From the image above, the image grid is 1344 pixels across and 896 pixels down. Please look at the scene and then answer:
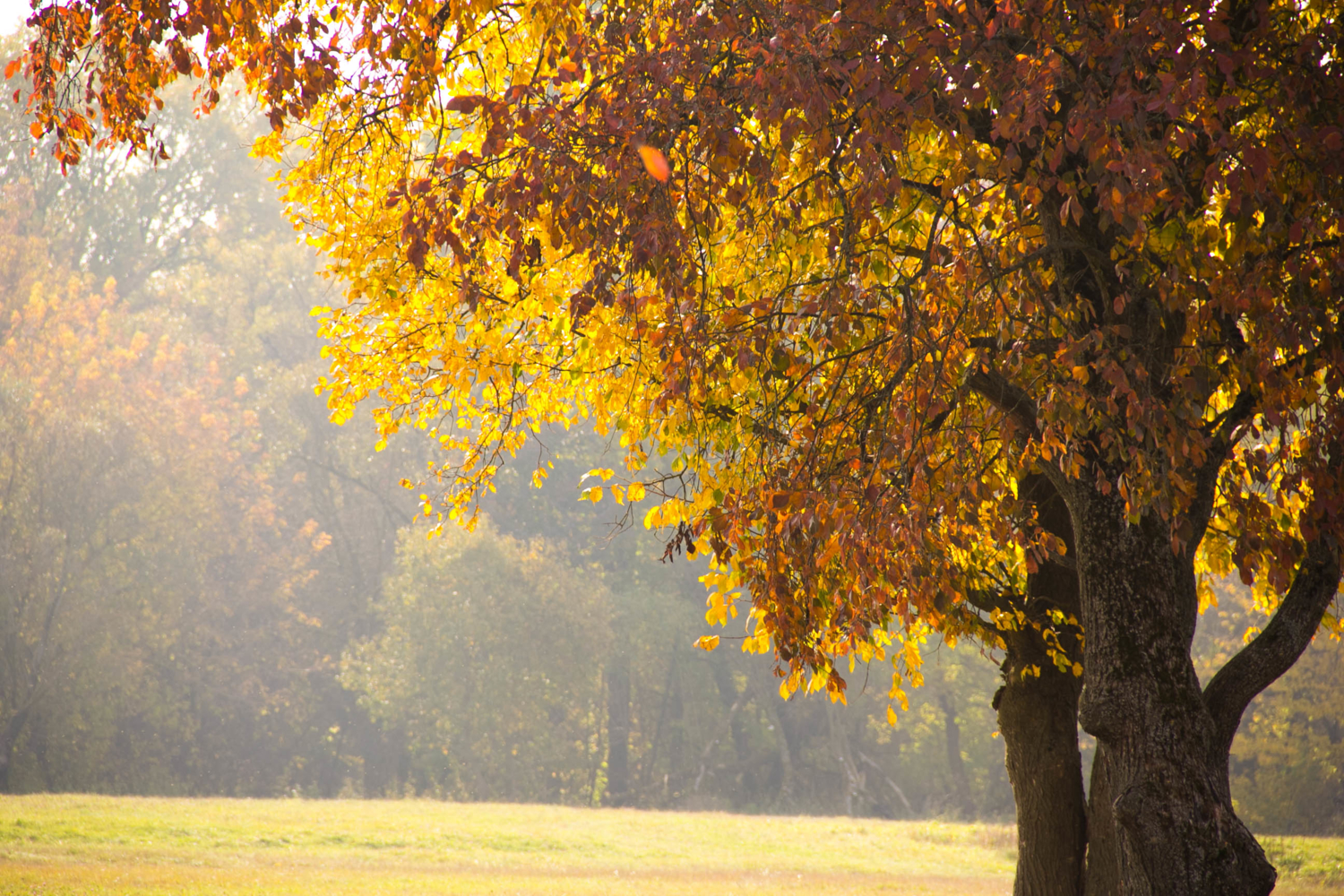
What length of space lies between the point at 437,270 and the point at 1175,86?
4360mm

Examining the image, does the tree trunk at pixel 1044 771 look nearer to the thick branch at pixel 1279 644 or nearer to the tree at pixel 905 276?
the tree at pixel 905 276

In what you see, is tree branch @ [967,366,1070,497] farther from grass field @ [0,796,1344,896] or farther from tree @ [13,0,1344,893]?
grass field @ [0,796,1344,896]

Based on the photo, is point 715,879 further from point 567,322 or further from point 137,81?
point 137,81

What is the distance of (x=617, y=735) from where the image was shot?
36.1 meters

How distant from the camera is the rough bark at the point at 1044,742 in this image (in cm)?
761

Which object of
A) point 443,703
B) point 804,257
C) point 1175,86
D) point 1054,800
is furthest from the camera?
point 443,703

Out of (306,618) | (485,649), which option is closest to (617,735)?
(485,649)

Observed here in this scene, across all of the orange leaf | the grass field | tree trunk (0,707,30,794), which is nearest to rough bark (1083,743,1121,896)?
the orange leaf

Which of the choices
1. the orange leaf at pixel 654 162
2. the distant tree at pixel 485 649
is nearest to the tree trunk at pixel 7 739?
the distant tree at pixel 485 649

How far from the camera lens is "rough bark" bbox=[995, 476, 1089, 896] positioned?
7605 mm

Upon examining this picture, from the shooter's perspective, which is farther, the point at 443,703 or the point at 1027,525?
the point at 443,703

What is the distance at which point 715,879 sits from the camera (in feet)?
51.3

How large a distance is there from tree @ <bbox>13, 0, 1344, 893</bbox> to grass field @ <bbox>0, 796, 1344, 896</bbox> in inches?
331

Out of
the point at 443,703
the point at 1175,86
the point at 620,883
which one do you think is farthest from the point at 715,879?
the point at 443,703
